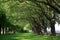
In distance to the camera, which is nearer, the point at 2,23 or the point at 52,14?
the point at 52,14

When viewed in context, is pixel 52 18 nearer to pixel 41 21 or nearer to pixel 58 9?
pixel 41 21

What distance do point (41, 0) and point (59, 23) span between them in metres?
41.1

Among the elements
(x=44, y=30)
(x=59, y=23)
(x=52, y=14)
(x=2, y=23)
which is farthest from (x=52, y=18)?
(x=2, y=23)

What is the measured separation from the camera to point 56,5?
14648mm

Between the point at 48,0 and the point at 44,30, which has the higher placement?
the point at 48,0

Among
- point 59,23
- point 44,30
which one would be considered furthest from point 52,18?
point 59,23

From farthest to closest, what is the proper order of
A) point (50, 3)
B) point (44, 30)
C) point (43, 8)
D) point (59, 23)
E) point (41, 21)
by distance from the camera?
1. point (59, 23)
2. point (41, 21)
3. point (44, 30)
4. point (43, 8)
5. point (50, 3)

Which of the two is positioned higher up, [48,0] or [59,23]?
[48,0]

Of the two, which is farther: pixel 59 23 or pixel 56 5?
pixel 59 23

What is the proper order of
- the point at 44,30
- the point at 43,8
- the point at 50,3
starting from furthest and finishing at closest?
the point at 44,30 < the point at 43,8 < the point at 50,3

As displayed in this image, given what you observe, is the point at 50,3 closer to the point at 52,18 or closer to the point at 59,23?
the point at 52,18

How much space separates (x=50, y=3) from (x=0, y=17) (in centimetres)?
4185

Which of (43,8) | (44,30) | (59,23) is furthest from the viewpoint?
(59,23)

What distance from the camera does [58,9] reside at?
48.4ft
